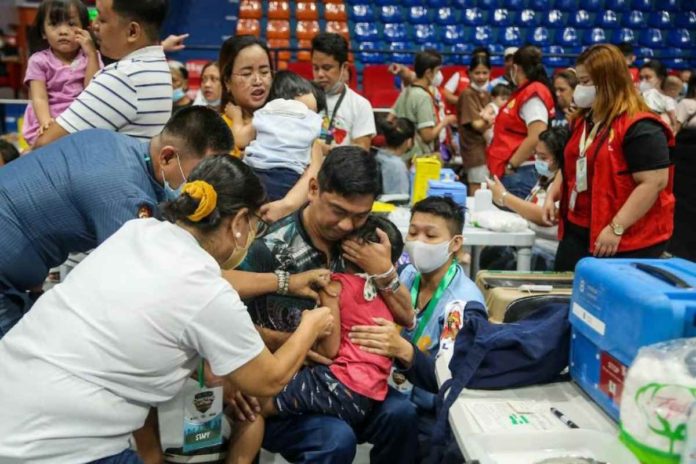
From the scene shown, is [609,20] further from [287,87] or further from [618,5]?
[287,87]

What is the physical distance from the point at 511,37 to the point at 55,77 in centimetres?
1017

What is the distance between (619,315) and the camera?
56.0 inches

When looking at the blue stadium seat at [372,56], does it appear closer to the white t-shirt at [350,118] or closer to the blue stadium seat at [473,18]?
the blue stadium seat at [473,18]

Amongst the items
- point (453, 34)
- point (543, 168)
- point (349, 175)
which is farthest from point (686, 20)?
point (349, 175)

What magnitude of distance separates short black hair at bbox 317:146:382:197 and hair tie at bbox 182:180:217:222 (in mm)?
548

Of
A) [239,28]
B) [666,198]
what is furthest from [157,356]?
[239,28]

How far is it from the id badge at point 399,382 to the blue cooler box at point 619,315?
2.19ft

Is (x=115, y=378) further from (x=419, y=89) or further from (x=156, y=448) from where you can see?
(x=419, y=89)

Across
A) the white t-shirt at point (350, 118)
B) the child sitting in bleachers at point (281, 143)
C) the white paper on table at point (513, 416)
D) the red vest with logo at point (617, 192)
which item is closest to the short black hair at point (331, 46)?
the white t-shirt at point (350, 118)

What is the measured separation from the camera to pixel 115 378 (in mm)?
1459

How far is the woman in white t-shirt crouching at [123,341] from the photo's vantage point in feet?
4.71

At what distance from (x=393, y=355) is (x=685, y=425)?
0.93m

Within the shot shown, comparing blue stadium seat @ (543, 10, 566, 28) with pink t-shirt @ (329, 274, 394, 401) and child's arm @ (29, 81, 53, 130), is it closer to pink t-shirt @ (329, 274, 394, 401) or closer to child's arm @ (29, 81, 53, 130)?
child's arm @ (29, 81, 53, 130)

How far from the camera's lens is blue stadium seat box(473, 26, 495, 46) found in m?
11.9
